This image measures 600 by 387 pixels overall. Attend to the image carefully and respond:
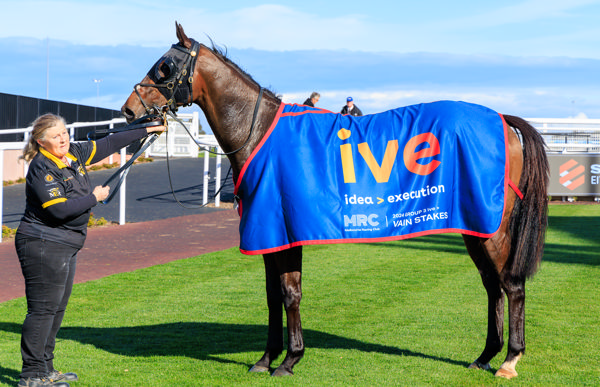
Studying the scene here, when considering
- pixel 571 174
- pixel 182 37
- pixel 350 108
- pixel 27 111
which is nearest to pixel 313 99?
pixel 350 108

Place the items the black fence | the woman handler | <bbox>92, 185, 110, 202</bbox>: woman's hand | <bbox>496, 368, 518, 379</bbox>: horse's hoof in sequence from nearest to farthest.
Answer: the woman handler < <bbox>92, 185, 110, 202</bbox>: woman's hand < <bbox>496, 368, 518, 379</bbox>: horse's hoof < the black fence

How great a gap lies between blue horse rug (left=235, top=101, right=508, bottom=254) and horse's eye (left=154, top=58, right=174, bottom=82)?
84 centimetres

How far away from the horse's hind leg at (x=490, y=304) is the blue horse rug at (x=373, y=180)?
278mm

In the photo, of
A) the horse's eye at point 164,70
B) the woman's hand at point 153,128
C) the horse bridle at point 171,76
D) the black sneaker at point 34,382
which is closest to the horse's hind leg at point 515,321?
the horse bridle at point 171,76

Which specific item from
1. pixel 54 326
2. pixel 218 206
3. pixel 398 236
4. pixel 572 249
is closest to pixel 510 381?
pixel 398 236

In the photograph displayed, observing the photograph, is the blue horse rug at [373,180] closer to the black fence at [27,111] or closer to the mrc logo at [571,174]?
the mrc logo at [571,174]

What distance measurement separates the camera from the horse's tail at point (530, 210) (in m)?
4.70

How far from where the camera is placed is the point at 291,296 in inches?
183

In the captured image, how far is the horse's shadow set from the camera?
518 centimetres

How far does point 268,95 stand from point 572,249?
7.54 m

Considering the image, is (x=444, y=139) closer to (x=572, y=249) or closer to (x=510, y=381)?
(x=510, y=381)

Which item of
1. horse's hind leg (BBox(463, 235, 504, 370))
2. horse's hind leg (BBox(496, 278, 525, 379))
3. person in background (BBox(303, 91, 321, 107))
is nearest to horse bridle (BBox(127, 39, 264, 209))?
horse's hind leg (BBox(463, 235, 504, 370))

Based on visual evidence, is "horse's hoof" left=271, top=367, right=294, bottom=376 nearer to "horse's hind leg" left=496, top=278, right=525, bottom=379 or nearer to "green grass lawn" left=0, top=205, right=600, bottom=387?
"green grass lawn" left=0, top=205, right=600, bottom=387

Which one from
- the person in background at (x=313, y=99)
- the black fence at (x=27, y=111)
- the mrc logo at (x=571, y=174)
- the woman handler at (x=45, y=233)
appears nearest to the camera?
the woman handler at (x=45, y=233)
